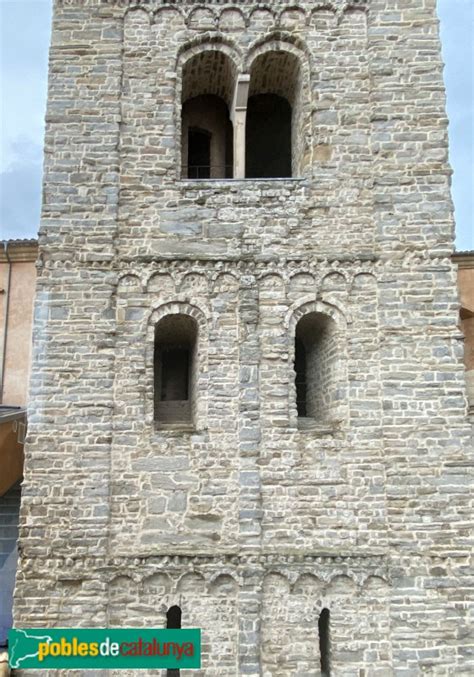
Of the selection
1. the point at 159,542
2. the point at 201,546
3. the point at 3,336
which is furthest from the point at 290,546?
the point at 3,336

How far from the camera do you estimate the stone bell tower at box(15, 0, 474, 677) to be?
28.2 feet

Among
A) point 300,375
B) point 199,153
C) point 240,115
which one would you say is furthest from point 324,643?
point 199,153

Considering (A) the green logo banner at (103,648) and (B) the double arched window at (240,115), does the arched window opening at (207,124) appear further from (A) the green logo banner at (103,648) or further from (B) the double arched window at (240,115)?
(A) the green logo banner at (103,648)

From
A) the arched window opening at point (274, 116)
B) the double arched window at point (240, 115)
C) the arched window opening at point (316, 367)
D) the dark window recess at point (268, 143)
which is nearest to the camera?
the arched window opening at point (316, 367)

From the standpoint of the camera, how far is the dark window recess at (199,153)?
464 inches

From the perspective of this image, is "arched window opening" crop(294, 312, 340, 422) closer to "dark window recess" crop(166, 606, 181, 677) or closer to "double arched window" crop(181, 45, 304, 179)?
"double arched window" crop(181, 45, 304, 179)

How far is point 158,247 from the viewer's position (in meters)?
9.62

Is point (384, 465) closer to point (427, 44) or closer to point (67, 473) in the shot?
point (67, 473)

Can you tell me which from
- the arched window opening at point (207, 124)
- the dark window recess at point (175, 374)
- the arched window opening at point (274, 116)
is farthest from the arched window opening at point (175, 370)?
the arched window opening at point (274, 116)

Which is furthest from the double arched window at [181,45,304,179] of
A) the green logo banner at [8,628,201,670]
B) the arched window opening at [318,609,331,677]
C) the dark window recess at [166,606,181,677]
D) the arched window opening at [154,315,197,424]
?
the green logo banner at [8,628,201,670]

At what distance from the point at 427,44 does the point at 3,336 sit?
873cm

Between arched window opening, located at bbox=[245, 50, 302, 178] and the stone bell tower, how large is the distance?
0.14 meters

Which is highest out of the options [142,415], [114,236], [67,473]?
[114,236]

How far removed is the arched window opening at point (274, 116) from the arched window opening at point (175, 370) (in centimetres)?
302
